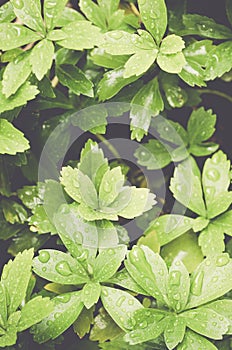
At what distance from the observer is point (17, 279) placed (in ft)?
3.26

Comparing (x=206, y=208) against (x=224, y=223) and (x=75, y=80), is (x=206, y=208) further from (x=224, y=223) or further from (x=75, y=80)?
(x=75, y=80)

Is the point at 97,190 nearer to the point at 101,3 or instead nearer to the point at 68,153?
the point at 68,153

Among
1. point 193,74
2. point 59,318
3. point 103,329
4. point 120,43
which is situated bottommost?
point 103,329

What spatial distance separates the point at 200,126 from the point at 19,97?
1.37 ft

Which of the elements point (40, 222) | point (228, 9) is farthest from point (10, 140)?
point (228, 9)

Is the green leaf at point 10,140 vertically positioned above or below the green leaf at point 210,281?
above

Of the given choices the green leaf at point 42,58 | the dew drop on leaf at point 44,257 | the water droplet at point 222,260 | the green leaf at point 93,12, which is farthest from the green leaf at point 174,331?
the green leaf at point 93,12

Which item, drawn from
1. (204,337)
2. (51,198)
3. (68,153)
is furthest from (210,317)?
(68,153)

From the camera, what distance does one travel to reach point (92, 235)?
42.2 inches

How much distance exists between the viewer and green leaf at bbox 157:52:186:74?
1.06 metres

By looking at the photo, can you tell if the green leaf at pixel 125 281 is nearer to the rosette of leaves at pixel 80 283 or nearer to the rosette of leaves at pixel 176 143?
the rosette of leaves at pixel 80 283

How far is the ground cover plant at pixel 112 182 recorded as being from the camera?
3.28 feet

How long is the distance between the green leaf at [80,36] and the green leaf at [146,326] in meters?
0.48

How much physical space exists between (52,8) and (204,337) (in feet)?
2.13
